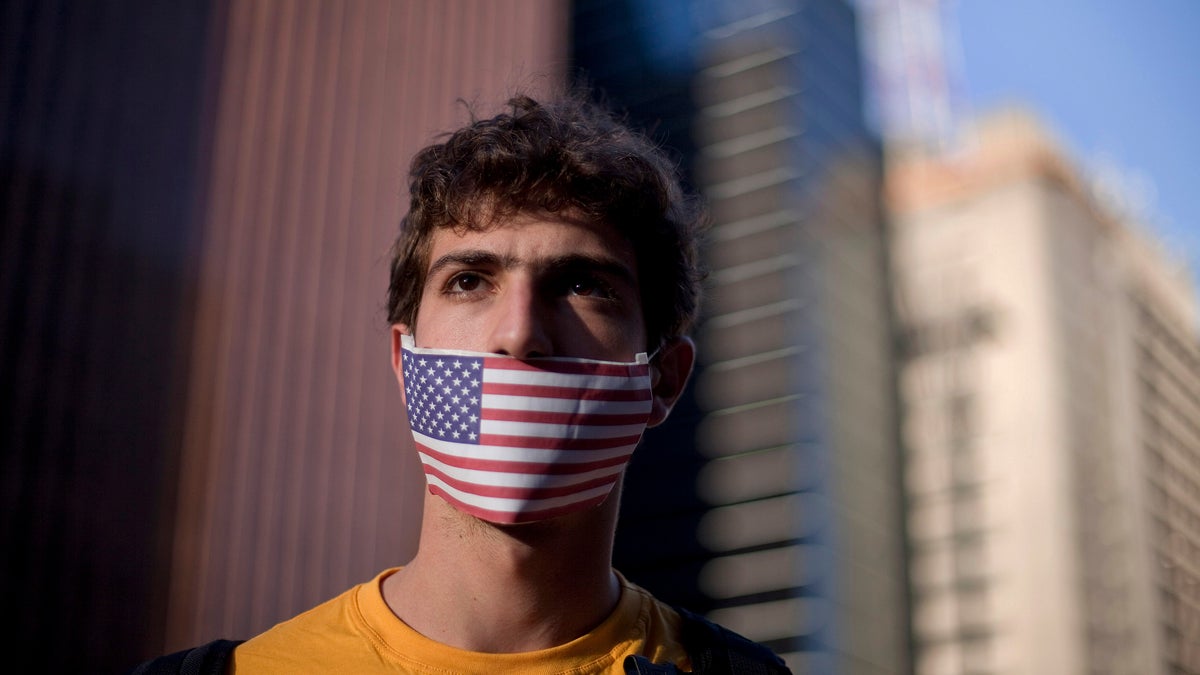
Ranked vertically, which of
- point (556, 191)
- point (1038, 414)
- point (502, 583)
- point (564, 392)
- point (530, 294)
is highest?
point (1038, 414)

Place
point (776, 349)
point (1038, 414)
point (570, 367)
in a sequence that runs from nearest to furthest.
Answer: point (570, 367)
point (776, 349)
point (1038, 414)

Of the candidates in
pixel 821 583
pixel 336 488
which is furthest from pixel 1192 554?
pixel 336 488

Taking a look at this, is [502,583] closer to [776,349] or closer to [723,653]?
[723,653]

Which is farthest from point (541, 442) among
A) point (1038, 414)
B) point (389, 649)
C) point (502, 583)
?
point (1038, 414)

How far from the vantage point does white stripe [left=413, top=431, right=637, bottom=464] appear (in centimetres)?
234

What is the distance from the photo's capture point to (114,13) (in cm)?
2498

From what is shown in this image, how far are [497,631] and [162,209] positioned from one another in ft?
81.3

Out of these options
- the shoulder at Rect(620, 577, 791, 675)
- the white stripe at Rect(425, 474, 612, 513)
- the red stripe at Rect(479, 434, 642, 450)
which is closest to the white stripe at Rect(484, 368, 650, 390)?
the red stripe at Rect(479, 434, 642, 450)

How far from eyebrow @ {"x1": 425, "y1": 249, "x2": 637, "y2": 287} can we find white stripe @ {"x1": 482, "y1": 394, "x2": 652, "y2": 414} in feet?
0.88

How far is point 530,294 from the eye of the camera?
235 cm

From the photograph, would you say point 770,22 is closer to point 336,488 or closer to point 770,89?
point 770,89

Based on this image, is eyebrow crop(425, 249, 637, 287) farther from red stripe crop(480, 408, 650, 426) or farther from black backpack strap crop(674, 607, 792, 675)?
black backpack strap crop(674, 607, 792, 675)

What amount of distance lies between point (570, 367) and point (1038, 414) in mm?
86416

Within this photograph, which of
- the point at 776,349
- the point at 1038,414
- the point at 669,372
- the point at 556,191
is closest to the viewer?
the point at 556,191
